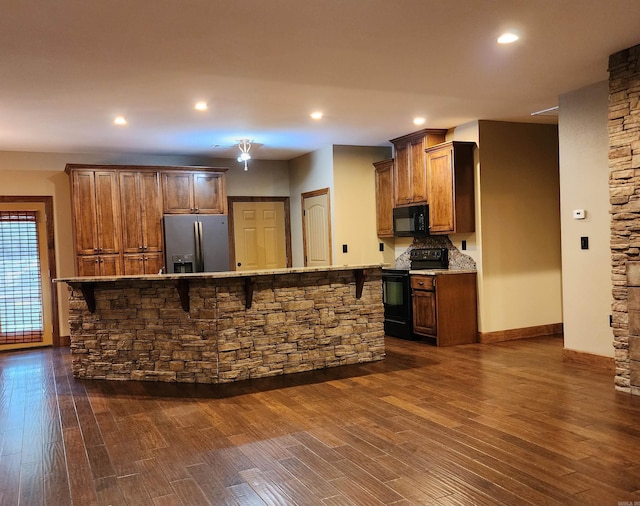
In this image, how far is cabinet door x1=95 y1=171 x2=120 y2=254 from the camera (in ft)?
23.0

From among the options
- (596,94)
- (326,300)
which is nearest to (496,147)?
(596,94)

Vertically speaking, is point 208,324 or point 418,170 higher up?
point 418,170

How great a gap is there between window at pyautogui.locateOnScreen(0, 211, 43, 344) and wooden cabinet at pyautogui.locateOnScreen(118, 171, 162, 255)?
1290 mm

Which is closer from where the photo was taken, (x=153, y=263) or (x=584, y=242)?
(x=584, y=242)

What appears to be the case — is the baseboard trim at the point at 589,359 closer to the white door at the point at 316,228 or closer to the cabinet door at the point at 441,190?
the cabinet door at the point at 441,190

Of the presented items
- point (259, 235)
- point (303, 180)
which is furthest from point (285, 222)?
point (303, 180)

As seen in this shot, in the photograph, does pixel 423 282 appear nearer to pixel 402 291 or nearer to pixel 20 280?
pixel 402 291

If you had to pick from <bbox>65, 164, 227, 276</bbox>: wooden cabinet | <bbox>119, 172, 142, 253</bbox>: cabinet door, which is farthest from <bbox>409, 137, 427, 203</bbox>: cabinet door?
<bbox>119, 172, 142, 253</bbox>: cabinet door

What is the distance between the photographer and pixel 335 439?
3412 millimetres

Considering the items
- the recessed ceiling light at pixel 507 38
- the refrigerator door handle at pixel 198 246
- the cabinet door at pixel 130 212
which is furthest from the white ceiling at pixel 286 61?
the refrigerator door handle at pixel 198 246

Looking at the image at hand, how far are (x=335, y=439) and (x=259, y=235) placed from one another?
18.4 ft

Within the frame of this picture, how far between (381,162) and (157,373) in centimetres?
424

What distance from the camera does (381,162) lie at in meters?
7.58

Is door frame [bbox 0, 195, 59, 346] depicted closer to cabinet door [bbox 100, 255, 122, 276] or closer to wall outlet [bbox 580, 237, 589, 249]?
cabinet door [bbox 100, 255, 122, 276]
